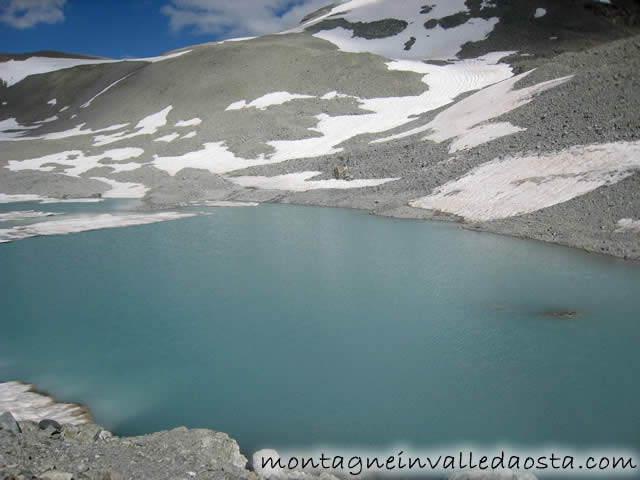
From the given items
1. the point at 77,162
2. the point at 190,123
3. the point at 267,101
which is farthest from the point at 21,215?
the point at 267,101

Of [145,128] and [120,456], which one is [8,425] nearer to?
[120,456]

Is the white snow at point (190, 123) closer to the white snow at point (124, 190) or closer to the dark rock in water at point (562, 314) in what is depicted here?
the white snow at point (124, 190)

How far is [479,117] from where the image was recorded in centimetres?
2986

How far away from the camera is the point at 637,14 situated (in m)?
70.5

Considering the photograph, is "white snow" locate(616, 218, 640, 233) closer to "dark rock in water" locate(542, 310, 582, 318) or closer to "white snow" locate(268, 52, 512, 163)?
"dark rock in water" locate(542, 310, 582, 318)

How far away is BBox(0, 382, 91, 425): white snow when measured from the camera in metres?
8.31

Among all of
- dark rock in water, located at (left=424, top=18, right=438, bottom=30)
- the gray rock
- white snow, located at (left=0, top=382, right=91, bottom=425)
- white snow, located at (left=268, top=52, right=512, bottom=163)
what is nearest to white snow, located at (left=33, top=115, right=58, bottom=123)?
white snow, located at (left=268, top=52, right=512, bottom=163)

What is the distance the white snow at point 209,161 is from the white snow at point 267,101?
7.31 metres

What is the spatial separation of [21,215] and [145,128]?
21.4 m

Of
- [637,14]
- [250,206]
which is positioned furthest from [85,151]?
[637,14]

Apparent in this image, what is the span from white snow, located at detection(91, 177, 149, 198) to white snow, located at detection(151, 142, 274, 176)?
9.11ft

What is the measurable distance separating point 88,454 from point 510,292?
1154cm

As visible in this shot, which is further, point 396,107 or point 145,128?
point 145,128

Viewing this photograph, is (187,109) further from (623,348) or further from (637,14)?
(637,14)
